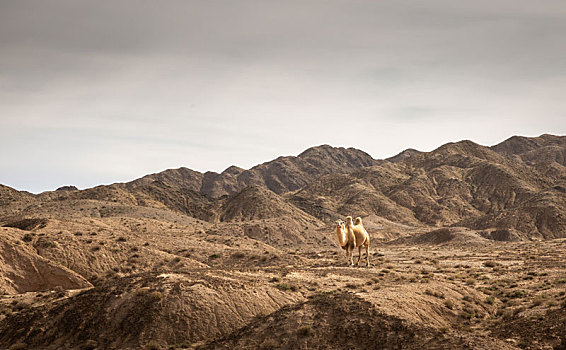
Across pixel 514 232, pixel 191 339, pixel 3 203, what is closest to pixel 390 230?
pixel 514 232

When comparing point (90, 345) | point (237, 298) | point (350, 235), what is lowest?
point (90, 345)

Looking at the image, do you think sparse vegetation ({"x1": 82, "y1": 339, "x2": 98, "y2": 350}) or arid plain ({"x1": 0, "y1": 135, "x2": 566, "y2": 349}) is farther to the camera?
sparse vegetation ({"x1": 82, "y1": 339, "x2": 98, "y2": 350})

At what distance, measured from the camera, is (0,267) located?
27.2m

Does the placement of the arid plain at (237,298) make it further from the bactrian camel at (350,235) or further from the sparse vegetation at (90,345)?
the bactrian camel at (350,235)

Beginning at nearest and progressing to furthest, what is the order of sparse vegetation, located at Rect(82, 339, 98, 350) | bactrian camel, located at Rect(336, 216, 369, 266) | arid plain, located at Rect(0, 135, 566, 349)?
arid plain, located at Rect(0, 135, 566, 349), sparse vegetation, located at Rect(82, 339, 98, 350), bactrian camel, located at Rect(336, 216, 369, 266)

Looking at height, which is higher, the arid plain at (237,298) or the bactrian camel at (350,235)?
the bactrian camel at (350,235)

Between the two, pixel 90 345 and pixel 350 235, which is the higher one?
pixel 350 235

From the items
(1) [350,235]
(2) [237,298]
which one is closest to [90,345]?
(2) [237,298]

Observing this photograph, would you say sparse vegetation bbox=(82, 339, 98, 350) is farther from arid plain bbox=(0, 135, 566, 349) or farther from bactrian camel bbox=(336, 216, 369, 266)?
bactrian camel bbox=(336, 216, 369, 266)

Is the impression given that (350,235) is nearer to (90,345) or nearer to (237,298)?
(237,298)

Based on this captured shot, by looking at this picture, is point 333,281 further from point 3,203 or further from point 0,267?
point 3,203

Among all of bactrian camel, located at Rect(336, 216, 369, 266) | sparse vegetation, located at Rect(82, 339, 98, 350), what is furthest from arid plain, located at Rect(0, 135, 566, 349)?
bactrian camel, located at Rect(336, 216, 369, 266)

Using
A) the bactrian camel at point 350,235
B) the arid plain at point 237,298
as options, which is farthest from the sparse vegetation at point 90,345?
the bactrian camel at point 350,235

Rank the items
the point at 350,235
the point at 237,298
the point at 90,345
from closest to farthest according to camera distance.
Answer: the point at 90,345, the point at 237,298, the point at 350,235
